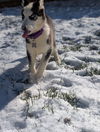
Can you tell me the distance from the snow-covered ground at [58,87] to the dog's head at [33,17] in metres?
0.97

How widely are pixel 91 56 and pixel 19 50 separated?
1.69 metres

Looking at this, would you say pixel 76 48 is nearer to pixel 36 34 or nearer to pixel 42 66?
pixel 42 66

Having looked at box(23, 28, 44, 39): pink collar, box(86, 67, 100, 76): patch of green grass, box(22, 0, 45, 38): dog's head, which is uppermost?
box(22, 0, 45, 38): dog's head

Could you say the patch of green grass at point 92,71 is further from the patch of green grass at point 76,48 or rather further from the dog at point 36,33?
the patch of green grass at point 76,48

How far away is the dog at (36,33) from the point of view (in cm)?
580

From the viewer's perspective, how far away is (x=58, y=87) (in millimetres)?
5891

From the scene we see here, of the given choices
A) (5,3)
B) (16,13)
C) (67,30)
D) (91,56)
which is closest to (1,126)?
(91,56)

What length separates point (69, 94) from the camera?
5.61 m

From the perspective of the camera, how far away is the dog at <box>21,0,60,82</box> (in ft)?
19.0

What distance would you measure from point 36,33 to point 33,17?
1.02 ft

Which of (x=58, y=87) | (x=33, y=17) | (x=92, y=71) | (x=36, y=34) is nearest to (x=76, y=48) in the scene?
(x=92, y=71)

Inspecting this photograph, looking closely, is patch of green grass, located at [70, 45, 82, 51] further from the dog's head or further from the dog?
the dog's head

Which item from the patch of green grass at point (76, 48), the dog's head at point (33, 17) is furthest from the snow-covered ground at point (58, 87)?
the dog's head at point (33, 17)

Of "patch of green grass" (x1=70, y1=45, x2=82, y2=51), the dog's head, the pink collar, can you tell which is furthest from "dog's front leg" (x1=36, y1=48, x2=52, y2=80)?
"patch of green grass" (x1=70, y1=45, x2=82, y2=51)
